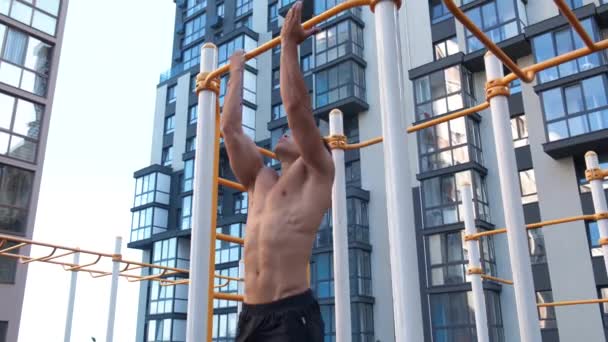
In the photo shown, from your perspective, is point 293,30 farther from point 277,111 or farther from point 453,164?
point 277,111

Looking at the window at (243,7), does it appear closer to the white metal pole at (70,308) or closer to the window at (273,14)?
the window at (273,14)

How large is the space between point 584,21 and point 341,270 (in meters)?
19.3

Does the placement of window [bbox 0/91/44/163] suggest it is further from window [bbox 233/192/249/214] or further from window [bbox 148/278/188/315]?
window [bbox 148/278/188/315]

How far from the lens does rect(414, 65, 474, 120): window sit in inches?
933

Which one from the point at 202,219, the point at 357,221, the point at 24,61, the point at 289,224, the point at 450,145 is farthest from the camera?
the point at 357,221

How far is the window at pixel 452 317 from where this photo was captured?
21.3 m

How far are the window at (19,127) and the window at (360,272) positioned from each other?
13.0 m

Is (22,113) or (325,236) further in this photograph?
(325,236)

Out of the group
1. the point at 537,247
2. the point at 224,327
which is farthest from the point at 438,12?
the point at 224,327

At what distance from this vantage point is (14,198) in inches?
762

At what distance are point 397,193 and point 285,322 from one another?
4.46ft

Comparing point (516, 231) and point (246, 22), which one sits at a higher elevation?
point (246, 22)

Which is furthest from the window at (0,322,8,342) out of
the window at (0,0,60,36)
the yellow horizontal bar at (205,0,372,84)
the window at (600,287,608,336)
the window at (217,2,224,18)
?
the window at (217,2,224,18)

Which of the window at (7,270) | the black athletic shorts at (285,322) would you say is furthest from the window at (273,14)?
the black athletic shorts at (285,322)
